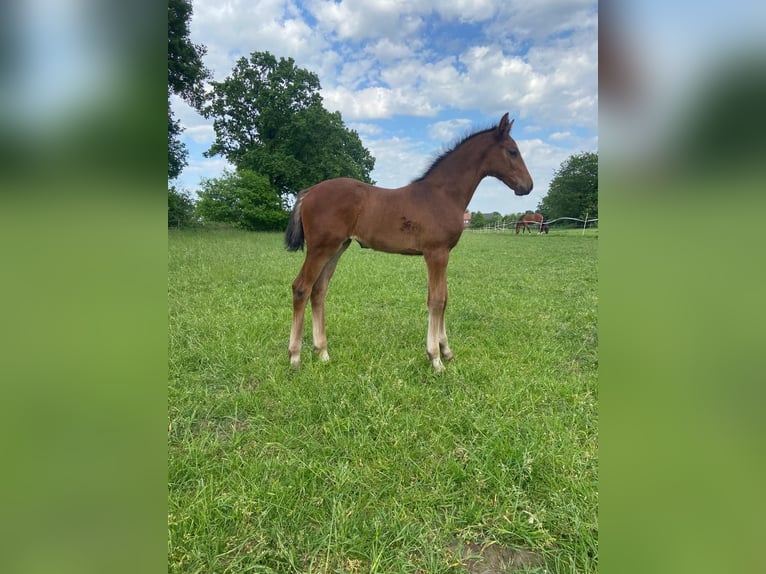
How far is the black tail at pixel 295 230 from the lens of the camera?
3951mm

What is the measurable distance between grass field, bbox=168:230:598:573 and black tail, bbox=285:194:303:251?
3.54 feet

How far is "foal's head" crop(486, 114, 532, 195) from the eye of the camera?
3.77 metres

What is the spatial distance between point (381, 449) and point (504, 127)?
319cm

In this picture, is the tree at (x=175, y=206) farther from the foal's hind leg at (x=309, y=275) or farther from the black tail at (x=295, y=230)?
the foal's hind leg at (x=309, y=275)

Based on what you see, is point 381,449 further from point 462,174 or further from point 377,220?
point 462,174

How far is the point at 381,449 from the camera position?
2.24m

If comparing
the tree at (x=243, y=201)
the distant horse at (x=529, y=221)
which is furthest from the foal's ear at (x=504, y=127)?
the distant horse at (x=529, y=221)

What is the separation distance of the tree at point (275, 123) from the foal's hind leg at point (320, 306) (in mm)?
23227

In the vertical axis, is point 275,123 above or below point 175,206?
above

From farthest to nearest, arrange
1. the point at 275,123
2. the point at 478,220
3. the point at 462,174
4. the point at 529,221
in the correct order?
1. the point at 478,220
2. the point at 529,221
3. the point at 275,123
4. the point at 462,174

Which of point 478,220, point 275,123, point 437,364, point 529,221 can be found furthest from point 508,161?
point 478,220

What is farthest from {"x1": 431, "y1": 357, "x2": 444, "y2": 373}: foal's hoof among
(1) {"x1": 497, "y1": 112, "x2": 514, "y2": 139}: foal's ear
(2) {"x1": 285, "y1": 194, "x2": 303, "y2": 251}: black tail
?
(1) {"x1": 497, "y1": 112, "x2": 514, "y2": 139}: foal's ear
